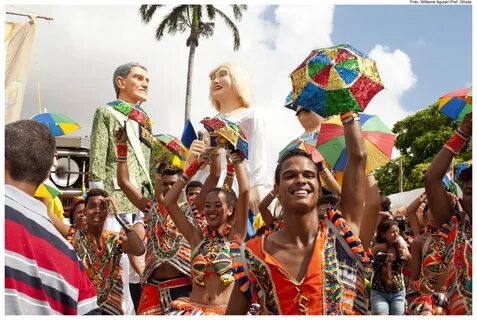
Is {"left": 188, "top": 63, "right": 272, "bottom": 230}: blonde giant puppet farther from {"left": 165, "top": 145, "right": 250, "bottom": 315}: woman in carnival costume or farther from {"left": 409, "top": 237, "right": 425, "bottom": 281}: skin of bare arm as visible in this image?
A: {"left": 409, "top": 237, "right": 425, "bottom": 281}: skin of bare arm

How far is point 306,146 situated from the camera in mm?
5484

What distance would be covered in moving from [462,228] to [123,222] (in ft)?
9.17

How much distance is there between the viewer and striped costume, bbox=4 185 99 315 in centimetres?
271

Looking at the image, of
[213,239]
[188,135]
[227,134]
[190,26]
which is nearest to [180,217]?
[213,239]

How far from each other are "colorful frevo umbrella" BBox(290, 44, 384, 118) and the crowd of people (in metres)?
0.09

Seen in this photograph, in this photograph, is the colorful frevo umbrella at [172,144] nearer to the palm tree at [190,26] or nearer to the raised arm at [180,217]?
the raised arm at [180,217]

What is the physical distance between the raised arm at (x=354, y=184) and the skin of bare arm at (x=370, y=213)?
35 centimetres

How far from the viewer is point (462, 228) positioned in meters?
3.84

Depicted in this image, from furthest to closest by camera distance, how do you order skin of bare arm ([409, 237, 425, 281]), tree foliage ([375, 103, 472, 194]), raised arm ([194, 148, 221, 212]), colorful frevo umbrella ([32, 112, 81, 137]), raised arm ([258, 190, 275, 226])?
tree foliage ([375, 103, 472, 194]) → colorful frevo umbrella ([32, 112, 81, 137]) → skin of bare arm ([409, 237, 425, 281]) → raised arm ([258, 190, 275, 226]) → raised arm ([194, 148, 221, 212])

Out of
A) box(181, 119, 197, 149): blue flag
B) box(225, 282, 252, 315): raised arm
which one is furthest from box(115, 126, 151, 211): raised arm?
box(225, 282, 252, 315): raised arm

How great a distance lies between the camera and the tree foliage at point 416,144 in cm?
3106

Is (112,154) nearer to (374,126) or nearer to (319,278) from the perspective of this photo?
(374,126)

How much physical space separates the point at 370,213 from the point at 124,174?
221cm

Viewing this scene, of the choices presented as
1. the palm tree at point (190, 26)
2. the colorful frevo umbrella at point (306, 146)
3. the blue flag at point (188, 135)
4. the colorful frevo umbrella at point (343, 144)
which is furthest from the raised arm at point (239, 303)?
the palm tree at point (190, 26)
